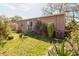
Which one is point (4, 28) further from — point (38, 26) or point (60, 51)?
point (60, 51)

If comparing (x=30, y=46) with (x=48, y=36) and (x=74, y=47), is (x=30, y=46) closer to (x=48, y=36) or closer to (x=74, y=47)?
(x=48, y=36)

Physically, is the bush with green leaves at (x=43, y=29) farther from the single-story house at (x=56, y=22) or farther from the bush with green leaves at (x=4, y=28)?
the bush with green leaves at (x=4, y=28)

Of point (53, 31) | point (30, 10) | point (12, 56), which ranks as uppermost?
point (30, 10)

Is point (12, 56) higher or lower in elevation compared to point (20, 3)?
lower

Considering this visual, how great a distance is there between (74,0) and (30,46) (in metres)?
1.23

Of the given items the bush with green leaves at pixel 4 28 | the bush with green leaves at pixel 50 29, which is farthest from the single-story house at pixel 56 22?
the bush with green leaves at pixel 4 28

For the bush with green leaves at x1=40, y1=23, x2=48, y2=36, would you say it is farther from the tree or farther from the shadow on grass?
the tree

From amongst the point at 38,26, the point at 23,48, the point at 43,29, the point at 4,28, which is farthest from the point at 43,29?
the point at 4,28

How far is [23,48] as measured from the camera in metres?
6.11

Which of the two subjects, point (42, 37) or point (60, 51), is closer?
point (60, 51)

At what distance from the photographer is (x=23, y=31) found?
20.2 ft

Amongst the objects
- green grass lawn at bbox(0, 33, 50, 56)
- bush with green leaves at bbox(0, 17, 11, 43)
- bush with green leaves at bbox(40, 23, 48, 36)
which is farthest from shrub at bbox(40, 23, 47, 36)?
bush with green leaves at bbox(0, 17, 11, 43)

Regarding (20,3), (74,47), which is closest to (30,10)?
(20,3)

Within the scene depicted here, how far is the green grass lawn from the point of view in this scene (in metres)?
6.10
